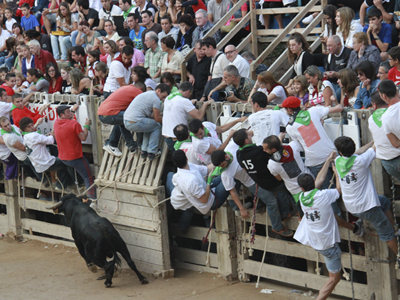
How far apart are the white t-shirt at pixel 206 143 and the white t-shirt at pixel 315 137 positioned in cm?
140

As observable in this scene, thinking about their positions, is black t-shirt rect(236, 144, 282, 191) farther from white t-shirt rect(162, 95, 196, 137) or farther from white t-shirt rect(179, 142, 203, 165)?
white t-shirt rect(162, 95, 196, 137)

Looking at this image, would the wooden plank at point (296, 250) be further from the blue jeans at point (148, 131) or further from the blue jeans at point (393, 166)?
the blue jeans at point (148, 131)

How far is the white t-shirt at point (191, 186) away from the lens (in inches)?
329

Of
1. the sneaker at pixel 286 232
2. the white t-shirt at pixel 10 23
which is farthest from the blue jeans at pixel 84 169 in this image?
the white t-shirt at pixel 10 23

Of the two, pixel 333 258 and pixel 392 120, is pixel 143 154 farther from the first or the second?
pixel 392 120

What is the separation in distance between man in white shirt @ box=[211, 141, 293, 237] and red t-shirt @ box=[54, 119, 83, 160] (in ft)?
10.1

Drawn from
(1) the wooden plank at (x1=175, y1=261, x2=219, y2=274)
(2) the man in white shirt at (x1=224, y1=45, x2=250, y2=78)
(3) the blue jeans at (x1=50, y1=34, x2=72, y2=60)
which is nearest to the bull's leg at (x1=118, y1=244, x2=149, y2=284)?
(1) the wooden plank at (x1=175, y1=261, x2=219, y2=274)

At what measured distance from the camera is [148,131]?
928 cm

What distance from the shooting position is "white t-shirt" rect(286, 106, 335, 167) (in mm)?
7371

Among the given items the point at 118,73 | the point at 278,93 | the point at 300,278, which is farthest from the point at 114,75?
the point at 300,278

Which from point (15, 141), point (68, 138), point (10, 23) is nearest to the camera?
point (68, 138)

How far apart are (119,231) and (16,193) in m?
3.44

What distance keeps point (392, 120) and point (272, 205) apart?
2113 mm

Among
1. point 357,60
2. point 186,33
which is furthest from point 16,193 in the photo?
point 357,60
